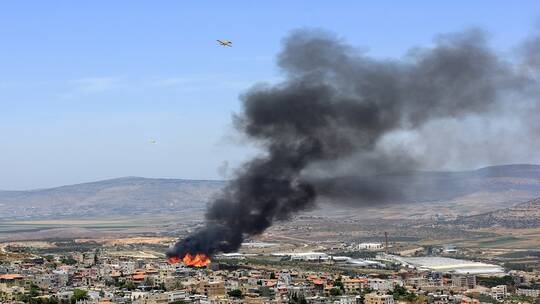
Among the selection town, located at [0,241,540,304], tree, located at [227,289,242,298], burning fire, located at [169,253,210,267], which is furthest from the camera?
burning fire, located at [169,253,210,267]

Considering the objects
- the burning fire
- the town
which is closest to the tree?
the town

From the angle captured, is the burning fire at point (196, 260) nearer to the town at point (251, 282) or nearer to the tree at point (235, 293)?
the town at point (251, 282)

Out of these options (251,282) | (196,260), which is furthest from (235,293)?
(196,260)

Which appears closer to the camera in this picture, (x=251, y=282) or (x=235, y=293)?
(x=235, y=293)

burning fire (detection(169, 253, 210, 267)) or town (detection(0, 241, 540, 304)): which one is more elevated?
burning fire (detection(169, 253, 210, 267))

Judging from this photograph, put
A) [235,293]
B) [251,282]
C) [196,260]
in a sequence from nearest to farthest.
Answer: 1. [235,293]
2. [251,282]
3. [196,260]

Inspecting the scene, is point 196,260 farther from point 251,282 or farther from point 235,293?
point 235,293

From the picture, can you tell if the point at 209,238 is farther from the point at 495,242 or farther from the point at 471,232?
the point at 471,232

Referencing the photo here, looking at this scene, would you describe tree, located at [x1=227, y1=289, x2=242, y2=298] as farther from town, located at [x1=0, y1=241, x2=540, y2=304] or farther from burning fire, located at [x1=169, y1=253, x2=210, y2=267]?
burning fire, located at [x1=169, y1=253, x2=210, y2=267]

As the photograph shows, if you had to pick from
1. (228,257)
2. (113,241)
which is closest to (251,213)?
(228,257)

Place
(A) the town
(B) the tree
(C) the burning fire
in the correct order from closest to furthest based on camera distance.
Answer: (A) the town
(B) the tree
(C) the burning fire

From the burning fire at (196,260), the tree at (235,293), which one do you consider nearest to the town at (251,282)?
the tree at (235,293)
